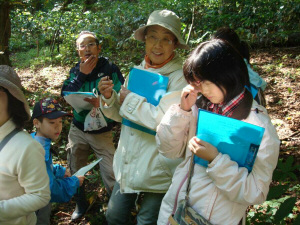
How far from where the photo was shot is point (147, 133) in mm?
2127

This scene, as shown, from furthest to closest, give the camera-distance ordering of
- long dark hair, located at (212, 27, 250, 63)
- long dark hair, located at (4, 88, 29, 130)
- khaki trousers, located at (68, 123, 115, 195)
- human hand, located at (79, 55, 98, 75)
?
khaki trousers, located at (68, 123, 115, 195) → human hand, located at (79, 55, 98, 75) → long dark hair, located at (212, 27, 250, 63) → long dark hair, located at (4, 88, 29, 130)

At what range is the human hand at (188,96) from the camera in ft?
4.97

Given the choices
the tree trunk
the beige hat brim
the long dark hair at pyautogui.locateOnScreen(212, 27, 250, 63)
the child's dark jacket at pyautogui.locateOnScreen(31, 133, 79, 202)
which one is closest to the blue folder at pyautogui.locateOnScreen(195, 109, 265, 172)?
the beige hat brim

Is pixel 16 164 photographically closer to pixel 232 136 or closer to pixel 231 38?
pixel 232 136

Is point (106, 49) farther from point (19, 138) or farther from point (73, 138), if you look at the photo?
point (19, 138)

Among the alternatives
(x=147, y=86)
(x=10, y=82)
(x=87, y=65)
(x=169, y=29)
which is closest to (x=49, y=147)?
(x=10, y=82)

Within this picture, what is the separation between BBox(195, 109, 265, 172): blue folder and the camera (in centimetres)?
127

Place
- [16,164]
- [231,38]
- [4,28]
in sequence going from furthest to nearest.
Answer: [4,28] < [231,38] < [16,164]

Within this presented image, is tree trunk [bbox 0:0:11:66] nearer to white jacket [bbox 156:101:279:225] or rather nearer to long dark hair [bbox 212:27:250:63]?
long dark hair [bbox 212:27:250:63]

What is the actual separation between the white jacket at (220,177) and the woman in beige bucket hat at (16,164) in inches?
31.7

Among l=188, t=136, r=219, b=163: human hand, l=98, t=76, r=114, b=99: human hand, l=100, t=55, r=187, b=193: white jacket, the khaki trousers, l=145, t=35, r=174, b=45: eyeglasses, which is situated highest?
l=145, t=35, r=174, b=45: eyeglasses

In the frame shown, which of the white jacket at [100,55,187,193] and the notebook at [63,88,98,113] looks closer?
the white jacket at [100,55,187,193]

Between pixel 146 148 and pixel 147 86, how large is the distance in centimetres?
51

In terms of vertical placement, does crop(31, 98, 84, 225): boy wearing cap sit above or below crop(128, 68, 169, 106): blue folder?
below
